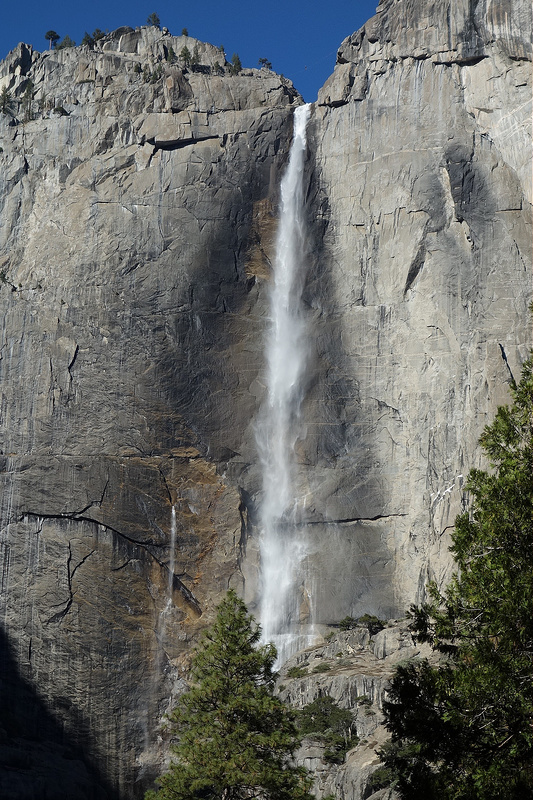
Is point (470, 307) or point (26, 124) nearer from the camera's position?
point (470, 307)

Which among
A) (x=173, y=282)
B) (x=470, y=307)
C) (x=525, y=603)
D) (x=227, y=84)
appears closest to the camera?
(x=525, y=603)

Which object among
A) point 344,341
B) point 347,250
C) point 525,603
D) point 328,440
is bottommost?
point 525,603

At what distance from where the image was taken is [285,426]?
191ft

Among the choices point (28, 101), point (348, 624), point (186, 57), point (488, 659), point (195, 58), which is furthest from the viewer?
point (195, 58)

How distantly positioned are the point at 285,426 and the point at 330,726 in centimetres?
2022

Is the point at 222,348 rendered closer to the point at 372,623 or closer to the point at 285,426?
the point at 285,426

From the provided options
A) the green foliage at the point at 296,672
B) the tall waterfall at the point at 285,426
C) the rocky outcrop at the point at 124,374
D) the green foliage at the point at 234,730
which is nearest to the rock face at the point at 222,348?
the rocky outcrop at the point at 124,374

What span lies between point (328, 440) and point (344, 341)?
592 cm

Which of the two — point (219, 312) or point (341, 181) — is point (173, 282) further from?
point (341, 181)

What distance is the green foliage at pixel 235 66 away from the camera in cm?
6412

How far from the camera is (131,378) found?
5681 centimetres

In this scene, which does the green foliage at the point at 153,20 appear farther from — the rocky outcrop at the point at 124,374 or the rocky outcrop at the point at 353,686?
the rocky outcrop at the point at 353,686

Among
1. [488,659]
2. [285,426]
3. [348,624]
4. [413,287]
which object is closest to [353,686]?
[348,624]

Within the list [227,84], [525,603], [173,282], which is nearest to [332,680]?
[173,282]
